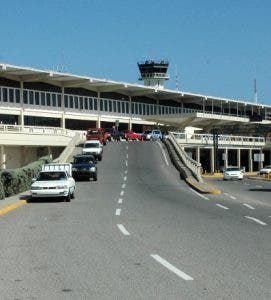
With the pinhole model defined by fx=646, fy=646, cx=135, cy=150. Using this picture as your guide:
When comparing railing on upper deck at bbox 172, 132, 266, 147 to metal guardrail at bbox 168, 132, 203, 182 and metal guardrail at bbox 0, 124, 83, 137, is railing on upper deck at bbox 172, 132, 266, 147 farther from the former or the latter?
metal guardrail at bbox 168, 132, 203, 182

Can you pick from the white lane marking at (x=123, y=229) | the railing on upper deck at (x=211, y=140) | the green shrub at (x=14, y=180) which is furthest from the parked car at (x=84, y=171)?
the railing on upper deck at (x=211, y=140)

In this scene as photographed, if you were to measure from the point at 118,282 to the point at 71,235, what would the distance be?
20.5 ft

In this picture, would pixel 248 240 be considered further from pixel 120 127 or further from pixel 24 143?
pixel 120 127

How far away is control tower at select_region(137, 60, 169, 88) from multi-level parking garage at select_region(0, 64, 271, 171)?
31.8 metres

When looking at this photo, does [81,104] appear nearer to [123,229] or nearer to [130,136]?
[130,136]

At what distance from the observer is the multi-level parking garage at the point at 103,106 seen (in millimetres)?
79375

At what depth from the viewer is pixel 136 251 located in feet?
40.2

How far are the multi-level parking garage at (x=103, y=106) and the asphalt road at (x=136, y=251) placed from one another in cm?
4131

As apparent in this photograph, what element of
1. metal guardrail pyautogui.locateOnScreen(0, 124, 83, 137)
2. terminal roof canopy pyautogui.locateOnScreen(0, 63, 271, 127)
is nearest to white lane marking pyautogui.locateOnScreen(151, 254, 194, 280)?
metal guardrail pyautogui.locateOnScreen(0, 124, 83, 137)

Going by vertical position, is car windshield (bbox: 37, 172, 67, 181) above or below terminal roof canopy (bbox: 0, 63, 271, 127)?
below

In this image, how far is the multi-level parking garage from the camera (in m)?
79.4

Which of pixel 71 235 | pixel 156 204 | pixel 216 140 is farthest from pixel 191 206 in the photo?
pixel 216 140

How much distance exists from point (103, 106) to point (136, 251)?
8548 centimetres

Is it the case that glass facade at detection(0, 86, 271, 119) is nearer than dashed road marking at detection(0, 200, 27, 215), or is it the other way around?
dashed road marking at detection(0, 200, 27, 215)
